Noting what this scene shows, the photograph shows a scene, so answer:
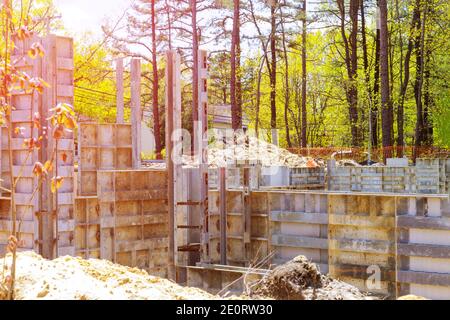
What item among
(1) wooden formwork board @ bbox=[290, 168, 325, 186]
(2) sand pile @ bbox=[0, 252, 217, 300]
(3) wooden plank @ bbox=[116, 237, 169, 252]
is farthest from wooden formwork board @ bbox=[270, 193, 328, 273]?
(2) sand pile @ bbox=[0, 252, 217, 300]

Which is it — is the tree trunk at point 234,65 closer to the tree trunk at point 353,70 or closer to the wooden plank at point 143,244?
the tree trunk at point 353,70

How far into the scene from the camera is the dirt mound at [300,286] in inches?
287

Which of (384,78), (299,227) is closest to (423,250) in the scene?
(299,227)

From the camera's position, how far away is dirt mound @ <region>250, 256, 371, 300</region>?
23.9ft

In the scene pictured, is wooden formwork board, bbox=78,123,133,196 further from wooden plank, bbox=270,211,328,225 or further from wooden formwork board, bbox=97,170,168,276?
wooden plank, bbox=270,211,328,225

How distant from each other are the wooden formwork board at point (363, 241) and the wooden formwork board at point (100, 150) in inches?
202

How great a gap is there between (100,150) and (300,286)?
7.84 metres

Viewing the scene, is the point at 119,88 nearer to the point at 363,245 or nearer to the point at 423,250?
the point at 363,245

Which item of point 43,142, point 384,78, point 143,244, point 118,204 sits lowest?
point 143,244

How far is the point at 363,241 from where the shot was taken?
1152cm

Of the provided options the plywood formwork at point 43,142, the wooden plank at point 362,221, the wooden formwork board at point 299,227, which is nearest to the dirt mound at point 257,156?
the wooden formwork board at point 299,227

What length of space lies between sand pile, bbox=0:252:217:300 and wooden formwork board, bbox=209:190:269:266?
623cm

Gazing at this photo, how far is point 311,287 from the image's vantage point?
297 inches
